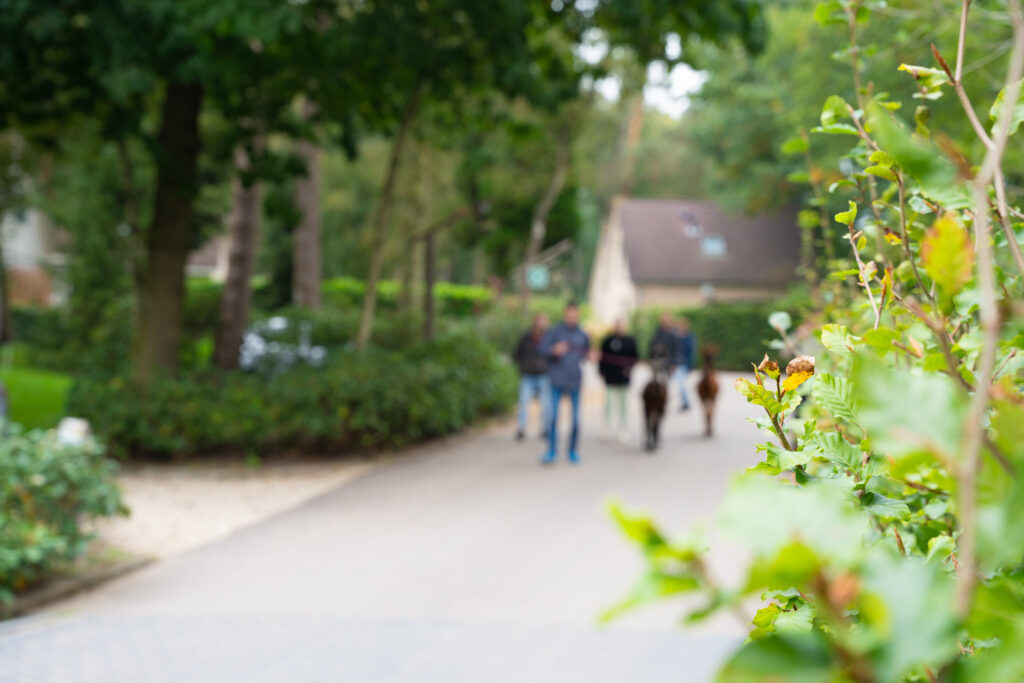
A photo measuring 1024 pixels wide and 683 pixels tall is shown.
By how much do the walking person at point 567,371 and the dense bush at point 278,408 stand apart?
1603mm

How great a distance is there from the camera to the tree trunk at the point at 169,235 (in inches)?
418

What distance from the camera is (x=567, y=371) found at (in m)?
10.6

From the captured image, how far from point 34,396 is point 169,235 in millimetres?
8886

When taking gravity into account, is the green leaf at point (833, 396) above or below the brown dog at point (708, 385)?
above

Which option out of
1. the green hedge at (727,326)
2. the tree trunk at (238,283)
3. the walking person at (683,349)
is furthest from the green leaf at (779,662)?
the green hedge at (727,326)

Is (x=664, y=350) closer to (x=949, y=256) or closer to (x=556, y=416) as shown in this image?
(x=556, y=416)

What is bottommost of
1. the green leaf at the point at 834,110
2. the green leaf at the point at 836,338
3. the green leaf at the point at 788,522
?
the green leaf at the point at 788,522

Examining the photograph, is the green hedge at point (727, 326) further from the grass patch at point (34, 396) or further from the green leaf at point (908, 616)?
the green leaf at point (908, 616)

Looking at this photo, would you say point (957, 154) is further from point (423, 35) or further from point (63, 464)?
point (423, 35)

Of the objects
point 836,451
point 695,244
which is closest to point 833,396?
point 836,451

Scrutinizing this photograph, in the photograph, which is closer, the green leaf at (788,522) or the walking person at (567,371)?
the green leaf at (788,522)

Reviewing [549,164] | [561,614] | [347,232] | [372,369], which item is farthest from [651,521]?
[347,232]

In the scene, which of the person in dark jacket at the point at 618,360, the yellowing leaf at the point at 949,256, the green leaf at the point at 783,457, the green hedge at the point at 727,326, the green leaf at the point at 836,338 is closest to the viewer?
the yellowing leaf at the point at 949,256

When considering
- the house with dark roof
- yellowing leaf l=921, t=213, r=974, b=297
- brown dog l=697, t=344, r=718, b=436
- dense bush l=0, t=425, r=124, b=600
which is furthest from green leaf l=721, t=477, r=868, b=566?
the house with dark roof
